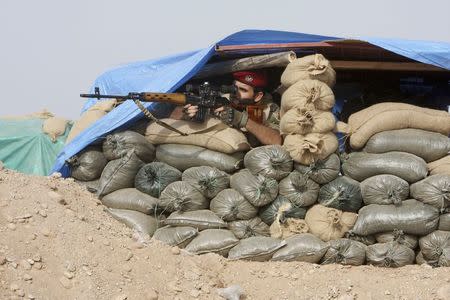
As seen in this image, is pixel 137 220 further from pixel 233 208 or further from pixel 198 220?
pixel 233 208

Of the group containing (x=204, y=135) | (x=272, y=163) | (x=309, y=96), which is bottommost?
(x=272, y=163)

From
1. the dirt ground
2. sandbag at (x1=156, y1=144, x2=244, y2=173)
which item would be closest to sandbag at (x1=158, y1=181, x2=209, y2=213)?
sandbag at (x1=156, y1=144, x2=244, y2=173)

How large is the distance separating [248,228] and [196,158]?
2.63ft

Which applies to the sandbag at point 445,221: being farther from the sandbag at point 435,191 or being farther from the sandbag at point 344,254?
the sandbag at point 344,254

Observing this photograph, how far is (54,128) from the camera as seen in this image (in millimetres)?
A: 7637

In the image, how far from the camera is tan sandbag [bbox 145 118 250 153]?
5254 mm

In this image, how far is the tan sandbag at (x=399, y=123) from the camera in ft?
17.0

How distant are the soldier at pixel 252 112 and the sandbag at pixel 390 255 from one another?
1.33m


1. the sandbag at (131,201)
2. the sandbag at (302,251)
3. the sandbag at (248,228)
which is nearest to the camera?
the sandbag at (302,251)

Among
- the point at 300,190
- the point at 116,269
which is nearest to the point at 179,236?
the point at 116,269

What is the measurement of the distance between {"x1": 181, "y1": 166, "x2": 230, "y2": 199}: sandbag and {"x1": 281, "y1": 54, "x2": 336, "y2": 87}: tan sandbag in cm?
101

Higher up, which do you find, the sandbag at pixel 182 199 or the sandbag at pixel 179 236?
the sandbag at pixel 182 199

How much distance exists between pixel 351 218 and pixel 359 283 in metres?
0.67

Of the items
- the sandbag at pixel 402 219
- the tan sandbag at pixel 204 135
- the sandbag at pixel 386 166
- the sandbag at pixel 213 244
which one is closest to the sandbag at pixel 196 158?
the tan sandbag at pixel 204 135
